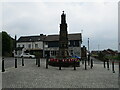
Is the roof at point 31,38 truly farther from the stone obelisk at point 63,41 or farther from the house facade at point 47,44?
the stone obelisk at point 63,41

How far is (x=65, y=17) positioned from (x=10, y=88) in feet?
45.7

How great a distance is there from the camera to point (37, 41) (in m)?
49.2

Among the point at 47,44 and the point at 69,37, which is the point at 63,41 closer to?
the point at 69,37

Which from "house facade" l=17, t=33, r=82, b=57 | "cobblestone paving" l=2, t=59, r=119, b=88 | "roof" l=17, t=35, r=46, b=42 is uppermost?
"roof" l=17, t=35, r=46, b=42

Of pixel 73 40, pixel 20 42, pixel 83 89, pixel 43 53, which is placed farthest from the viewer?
pixel 20 42

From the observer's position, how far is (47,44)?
47719mm

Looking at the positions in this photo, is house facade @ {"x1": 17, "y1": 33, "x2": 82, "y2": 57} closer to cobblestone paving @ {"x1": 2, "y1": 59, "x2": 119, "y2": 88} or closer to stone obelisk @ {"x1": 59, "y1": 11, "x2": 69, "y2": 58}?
stone obelisk @ {"x1": 59, "y1": 11, "x2": 69, "y2": 58}

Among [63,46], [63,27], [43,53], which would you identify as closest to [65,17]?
[63,27]

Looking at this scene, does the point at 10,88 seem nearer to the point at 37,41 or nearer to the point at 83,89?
the point at 83,89

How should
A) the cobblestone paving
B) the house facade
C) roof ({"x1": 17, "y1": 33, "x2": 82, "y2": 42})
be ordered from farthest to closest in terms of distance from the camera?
1. roof ({"x1": 17, "y1": 33, "x2": 82, "y2": 42})
2. the house facade
3. the cobblestone paving

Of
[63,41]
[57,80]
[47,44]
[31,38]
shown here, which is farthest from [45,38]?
[57,80]

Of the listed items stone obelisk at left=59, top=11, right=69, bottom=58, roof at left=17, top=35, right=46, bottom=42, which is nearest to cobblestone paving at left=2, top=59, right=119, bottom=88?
stone obelisk at left=59, top=11, right=69, bottom=58

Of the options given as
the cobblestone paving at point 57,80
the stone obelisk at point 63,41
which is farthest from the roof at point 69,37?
the cobblestone paving at point 57,80

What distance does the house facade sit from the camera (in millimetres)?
44438
